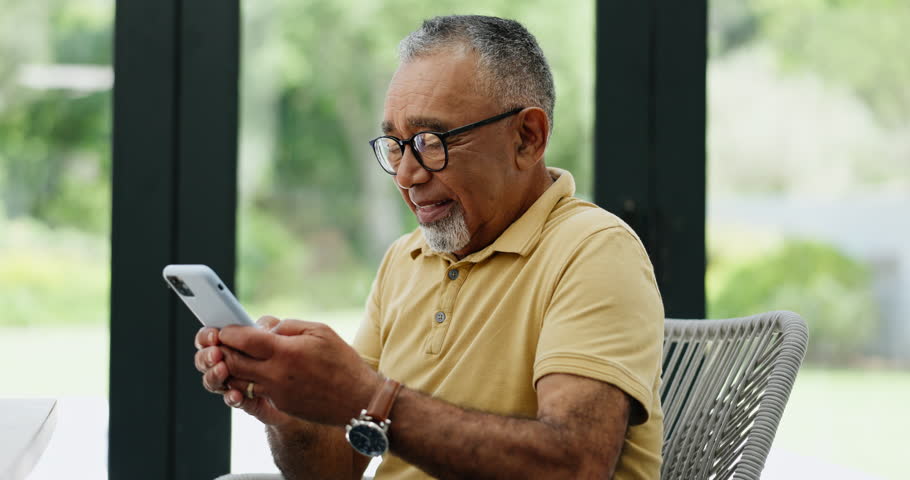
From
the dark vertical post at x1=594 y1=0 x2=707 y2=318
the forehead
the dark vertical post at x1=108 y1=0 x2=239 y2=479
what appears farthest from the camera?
the dark vertical post at x1=594 y1=0 x2=707 y2=318

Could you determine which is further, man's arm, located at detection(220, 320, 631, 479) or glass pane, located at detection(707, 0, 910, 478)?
glass pane, located at detection(707, 0, 910, 478)

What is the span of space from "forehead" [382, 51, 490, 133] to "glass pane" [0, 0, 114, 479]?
1.32 m

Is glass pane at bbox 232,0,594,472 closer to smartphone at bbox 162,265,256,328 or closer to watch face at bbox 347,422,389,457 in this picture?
smartphone at bbox 162,265,256,328

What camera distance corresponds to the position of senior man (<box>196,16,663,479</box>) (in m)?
1.26

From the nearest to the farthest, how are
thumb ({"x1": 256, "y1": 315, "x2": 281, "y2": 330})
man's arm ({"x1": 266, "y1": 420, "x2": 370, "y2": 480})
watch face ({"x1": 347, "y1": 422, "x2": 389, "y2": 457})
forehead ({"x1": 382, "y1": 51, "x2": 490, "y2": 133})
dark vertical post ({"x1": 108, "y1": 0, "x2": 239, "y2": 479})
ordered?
watch face ({"x1": 347, "y1": 422, "x2": 389, "y2": 457}) → thumb ({"x1": 256, "y1": 315, "x2": 281, "y2": 330}) → forehead ({"x1": 382, "y1": 51, "x2": 490, "y2": 133}) → man's arm ({"x1": 266, "y1": 420, "x2": 370, "y2": 480}) → dark vertical post ({"x1": 108, "y1": 0, "x2": 239, "y2": 479})

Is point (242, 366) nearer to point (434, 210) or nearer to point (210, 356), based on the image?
point (210, 356)

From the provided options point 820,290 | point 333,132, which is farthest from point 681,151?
point 333,132

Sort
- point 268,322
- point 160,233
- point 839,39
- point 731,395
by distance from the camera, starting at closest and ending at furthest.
Result: point 268,322
point 731,395
point 160,233
point 839,39

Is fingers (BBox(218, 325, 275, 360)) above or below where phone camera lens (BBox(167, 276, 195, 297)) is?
below

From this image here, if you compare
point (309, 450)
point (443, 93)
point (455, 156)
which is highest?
point (443, 93)

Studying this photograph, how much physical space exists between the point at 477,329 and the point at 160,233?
4.13 feet

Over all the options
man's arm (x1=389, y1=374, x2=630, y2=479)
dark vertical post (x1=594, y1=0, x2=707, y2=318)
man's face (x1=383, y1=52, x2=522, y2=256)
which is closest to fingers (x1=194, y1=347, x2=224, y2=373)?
man's arm (x1=389, y1=374, x2=630, y2=479)

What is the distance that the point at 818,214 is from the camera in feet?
8.82

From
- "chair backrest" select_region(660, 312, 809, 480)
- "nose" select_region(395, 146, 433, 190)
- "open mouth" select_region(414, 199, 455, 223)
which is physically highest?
"nose" select_region(395, 146, 433, 190)
